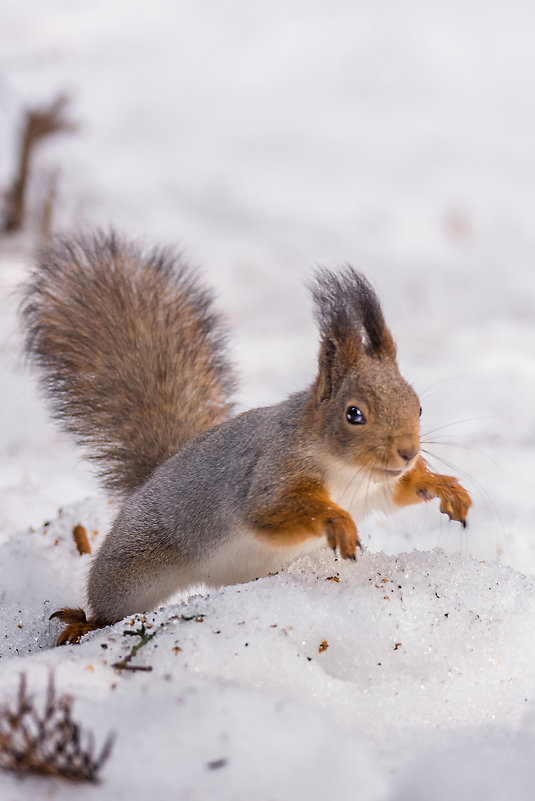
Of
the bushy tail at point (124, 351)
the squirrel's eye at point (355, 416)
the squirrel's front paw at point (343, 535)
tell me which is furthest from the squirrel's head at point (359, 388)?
the bushy tail at point (124, 351)

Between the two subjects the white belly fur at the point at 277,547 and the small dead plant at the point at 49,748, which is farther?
the white belly fur at the point at 277,547

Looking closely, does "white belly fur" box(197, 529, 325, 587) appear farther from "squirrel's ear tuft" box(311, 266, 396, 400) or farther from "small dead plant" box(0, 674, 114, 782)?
"small dead plant" box(0, 674, 114, 782)

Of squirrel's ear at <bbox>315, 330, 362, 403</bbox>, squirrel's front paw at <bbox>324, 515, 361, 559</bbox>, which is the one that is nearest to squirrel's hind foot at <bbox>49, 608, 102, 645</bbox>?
squirrel's front paw at <bbox>324, 515, 361, 559</bbox>

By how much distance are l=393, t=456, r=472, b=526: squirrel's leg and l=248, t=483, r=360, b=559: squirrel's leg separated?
18 cm

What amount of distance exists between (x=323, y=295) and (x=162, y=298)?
2.37 feet

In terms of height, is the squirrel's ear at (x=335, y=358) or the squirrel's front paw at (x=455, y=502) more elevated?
the squirrel's ear at (x=335, y=358)

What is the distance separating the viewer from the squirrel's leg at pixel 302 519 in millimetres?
1305

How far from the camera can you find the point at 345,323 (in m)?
1.46

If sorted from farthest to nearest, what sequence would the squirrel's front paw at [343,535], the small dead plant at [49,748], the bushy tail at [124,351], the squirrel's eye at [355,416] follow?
the bushy tail at [124,351] → the squirrel's eye at [355,416] → the squirrel's front paw at [343,535] → the small dead plant at [49,748]

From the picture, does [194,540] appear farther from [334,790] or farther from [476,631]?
[334,790]

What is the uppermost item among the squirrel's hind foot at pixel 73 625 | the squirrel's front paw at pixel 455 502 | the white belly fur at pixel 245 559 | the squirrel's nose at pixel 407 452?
the squirrel's nose at pixel 407 452

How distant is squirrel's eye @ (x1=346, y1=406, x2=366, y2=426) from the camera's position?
1395 millimetres

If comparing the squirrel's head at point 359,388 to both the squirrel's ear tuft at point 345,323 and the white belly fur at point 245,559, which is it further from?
the white belly fur at point 245,559

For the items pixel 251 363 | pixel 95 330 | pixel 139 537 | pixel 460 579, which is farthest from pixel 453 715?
Answer: pixel 251 363
